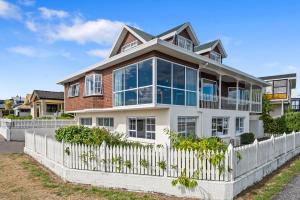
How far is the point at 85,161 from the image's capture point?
9.29m

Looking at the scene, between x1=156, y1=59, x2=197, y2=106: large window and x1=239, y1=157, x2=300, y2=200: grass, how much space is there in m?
6.48

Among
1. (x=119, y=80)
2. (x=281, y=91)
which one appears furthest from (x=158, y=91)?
(x=281, y=91)

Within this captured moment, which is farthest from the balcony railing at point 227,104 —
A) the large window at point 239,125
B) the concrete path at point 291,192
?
the concrete path at point 291,192

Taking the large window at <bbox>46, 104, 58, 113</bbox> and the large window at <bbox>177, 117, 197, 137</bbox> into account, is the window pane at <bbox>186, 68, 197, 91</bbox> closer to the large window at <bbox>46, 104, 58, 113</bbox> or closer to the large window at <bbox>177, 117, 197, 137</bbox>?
the large window at <bbox>177, 117, 197, 137</bbox>

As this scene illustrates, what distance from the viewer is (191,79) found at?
1603cm

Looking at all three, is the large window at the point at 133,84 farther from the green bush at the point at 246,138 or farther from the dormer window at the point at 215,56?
the dormer window at the point at 215,56

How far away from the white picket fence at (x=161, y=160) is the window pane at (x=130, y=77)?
6347mm

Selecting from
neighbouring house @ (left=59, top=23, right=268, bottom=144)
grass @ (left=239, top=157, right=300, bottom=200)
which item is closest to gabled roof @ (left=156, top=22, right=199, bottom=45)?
neighbouring house @ (left=59, top=23, right=268, bottom=144)

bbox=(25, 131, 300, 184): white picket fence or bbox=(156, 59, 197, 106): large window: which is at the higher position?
bbox=(156, 59, 197, 106): large window

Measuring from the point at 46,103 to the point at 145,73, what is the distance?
3437cm

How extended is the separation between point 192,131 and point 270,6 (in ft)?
28.6

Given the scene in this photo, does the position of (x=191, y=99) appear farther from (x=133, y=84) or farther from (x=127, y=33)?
(x=127, y=33)

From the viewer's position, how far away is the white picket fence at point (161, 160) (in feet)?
25.3

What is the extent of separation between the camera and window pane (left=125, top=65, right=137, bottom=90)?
50.0 ft
